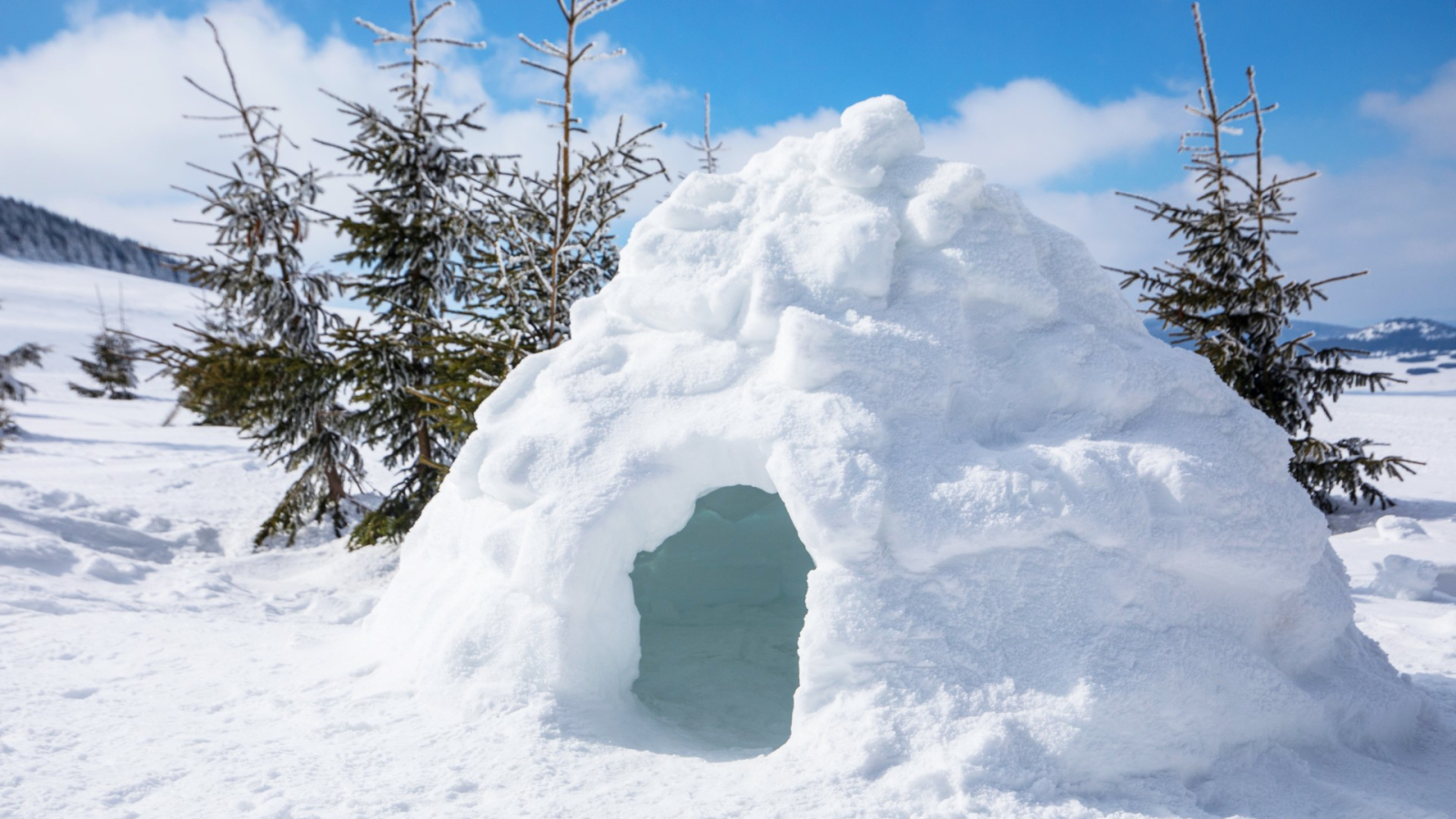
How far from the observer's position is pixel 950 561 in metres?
3.36

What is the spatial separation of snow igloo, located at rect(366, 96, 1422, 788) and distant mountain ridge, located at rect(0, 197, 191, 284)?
83.7 metres

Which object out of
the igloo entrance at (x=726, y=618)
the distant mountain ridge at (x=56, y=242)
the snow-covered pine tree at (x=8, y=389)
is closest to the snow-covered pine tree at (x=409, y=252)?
the igloo entrance at (x=726, y=618)

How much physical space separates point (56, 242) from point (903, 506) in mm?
98703

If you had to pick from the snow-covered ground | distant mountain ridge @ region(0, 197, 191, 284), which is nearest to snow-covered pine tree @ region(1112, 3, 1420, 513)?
the snow-covered ground

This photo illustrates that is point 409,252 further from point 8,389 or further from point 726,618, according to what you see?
point 8,389

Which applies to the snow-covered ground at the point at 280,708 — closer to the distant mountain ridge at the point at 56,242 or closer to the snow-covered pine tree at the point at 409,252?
the snow-covered pine tree at the point at 409,252

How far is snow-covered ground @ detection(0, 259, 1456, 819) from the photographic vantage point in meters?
2.88

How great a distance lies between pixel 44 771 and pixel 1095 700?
4184 mm

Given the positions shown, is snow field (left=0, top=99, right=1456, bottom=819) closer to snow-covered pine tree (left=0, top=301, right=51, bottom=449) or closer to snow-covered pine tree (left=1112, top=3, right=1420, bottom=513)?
snow-covered pine tree (left=1112, top=3, right=1420, bottom=513)

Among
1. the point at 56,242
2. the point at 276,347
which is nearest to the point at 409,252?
the point at 276,347

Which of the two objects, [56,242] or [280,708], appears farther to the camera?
[56,242]

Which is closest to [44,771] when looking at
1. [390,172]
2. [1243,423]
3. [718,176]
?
[718,176]

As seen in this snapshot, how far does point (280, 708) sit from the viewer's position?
3742 millimetres

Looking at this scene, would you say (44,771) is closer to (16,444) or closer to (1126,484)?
(1126,484)
